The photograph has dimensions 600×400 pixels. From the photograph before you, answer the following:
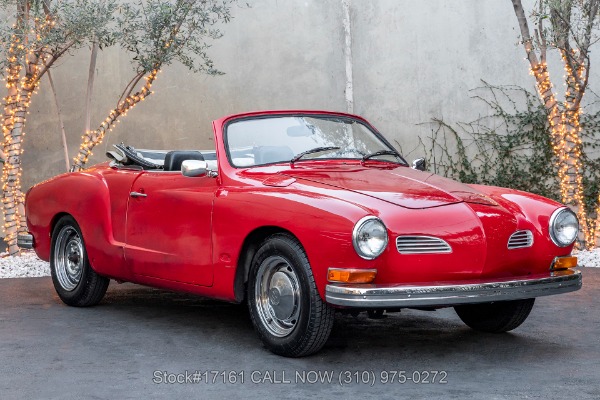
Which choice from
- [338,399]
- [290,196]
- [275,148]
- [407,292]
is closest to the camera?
[338,399]

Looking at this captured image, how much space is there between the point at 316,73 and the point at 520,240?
29.5 feet

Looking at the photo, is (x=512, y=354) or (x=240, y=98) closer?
(x=512, y=354)

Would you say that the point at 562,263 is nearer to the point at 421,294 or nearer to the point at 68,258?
the point at 421,294

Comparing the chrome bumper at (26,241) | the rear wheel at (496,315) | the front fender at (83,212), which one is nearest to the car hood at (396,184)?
the rear wheel at (496,315)

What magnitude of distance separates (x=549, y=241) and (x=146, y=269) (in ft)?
8.78

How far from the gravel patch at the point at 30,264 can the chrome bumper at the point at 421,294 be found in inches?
210

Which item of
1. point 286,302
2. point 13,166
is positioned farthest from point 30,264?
point 286,302

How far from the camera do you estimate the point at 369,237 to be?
5254 millimetres

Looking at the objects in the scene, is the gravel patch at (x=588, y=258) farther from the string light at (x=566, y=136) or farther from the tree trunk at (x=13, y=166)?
the tree trunk at (x=13, y=166)

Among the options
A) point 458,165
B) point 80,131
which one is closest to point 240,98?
point 80,131

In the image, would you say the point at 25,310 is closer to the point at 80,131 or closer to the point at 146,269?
the point at 146,269

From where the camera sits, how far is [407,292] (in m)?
5.19

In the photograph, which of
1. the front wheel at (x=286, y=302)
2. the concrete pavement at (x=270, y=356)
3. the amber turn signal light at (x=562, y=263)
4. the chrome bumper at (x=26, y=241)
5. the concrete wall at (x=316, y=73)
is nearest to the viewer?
the concrete pavement at (x=270, y=356)

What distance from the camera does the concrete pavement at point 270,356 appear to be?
4.95 meters
